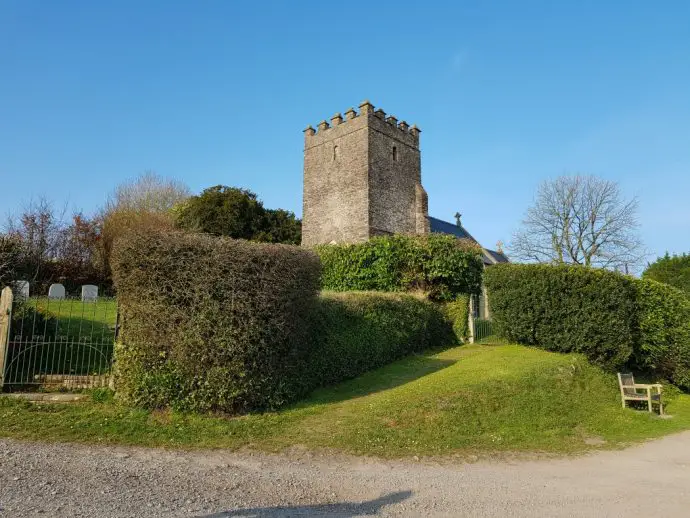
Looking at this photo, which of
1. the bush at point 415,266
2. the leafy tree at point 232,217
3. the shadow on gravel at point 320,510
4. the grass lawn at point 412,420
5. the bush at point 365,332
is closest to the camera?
the shadow on gravel at point 320,510

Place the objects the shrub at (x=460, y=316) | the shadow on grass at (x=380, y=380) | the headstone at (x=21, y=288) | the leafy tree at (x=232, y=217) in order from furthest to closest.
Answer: the leafy tree at (x=232, y=217)
the shrub at (x=460, y=316)
the headstone at (x=21, y=288)
the shadow on grass at (x=380, y=380)

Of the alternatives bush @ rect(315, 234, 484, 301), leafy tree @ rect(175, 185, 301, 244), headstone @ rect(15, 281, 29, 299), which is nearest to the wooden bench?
bush @ rect(315, 234, 484, 301)

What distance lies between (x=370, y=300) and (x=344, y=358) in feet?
7.37

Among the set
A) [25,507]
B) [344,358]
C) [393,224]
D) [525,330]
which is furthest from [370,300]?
[393,224]

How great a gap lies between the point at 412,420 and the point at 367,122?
25870 mm

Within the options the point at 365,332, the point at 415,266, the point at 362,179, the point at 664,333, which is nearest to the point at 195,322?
the point at 365,332

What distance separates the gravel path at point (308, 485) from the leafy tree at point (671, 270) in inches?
1387

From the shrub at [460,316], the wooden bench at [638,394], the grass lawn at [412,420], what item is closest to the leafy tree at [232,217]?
the shrub at [460,316]

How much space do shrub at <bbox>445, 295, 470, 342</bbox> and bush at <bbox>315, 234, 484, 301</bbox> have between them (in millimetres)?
430

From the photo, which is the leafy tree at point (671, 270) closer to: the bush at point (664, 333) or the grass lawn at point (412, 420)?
the bush at point (664, 333)

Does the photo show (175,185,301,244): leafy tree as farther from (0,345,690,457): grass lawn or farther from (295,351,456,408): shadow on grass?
(0,345,690,457): grass lawn

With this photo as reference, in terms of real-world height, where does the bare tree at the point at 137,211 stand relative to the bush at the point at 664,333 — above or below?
above

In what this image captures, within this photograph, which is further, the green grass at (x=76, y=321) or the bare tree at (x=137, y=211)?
the bare tree at (x=137, y=211)

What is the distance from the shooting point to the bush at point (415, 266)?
58.7 ft
